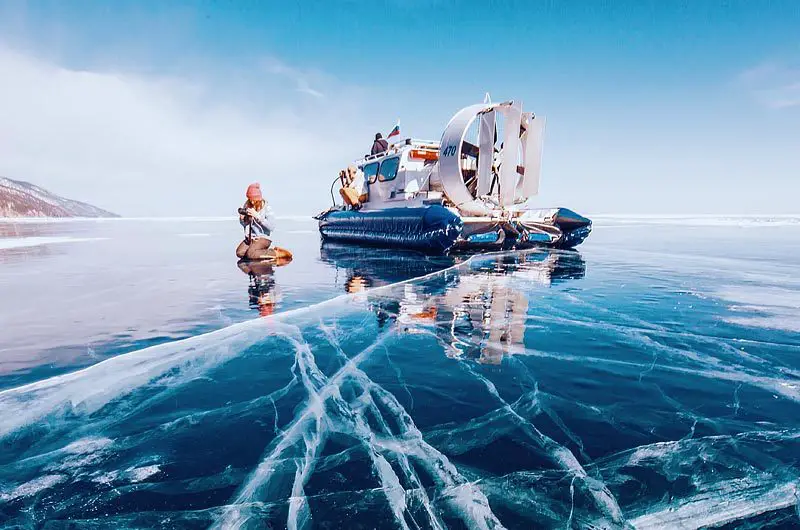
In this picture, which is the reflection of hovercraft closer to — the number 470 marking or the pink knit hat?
the number 470 marking

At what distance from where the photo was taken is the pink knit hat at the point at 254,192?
941 centimetres

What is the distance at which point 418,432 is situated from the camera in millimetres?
2266

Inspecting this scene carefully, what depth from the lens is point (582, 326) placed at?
437 centimetres

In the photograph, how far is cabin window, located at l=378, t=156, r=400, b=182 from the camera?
15.1 metres

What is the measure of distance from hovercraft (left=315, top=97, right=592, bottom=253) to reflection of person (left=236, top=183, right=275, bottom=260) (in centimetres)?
407

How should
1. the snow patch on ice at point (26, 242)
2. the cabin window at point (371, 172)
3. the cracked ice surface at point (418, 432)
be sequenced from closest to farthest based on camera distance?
the cracked ice surface at point (418, 432)
the snow patch on ice at point (26, 242)
the cabin window at point (371, 172)

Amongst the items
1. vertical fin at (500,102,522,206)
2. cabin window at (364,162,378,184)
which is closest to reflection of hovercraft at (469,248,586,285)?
vertical fin at (500,102,522,206)

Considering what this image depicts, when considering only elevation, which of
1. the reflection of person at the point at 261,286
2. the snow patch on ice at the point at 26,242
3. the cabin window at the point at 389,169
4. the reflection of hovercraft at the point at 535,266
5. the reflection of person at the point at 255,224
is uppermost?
the cabin window at the point at 389,169

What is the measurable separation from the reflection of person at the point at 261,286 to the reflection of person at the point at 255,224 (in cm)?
34

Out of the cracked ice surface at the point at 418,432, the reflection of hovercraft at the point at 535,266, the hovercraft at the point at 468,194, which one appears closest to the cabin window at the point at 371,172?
the hovercraft at the point at 468,194

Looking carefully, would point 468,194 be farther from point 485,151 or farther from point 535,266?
point 535,266

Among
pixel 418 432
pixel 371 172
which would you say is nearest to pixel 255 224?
pixel 371 172

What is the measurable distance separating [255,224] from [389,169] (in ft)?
22.4

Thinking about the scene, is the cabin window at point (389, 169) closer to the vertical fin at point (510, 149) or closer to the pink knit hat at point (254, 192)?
the vertical fin at point (510, 149)
